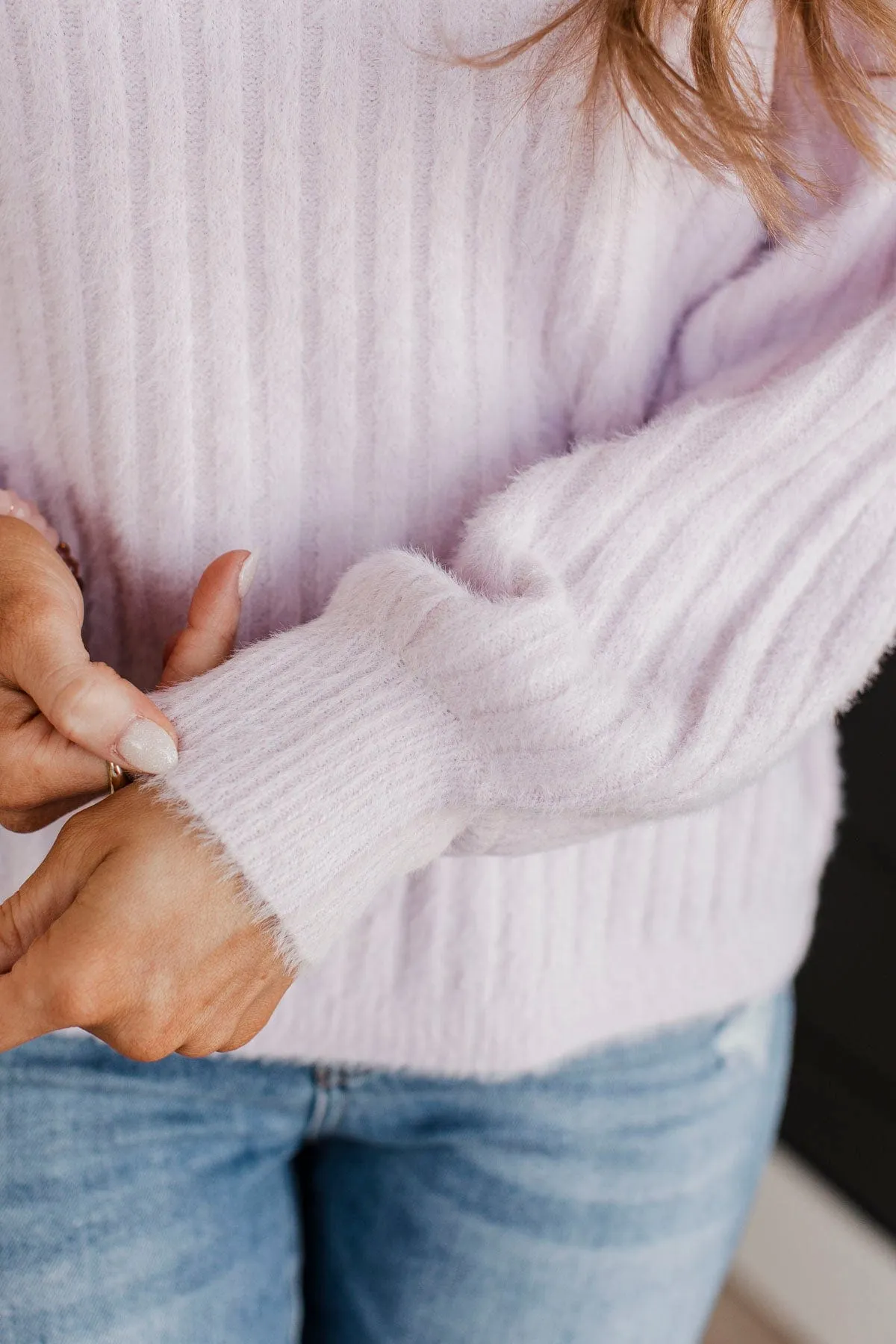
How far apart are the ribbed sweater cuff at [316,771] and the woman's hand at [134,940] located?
0.01m

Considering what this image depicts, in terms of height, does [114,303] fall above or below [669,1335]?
above

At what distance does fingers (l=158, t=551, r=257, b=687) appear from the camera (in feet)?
1.67

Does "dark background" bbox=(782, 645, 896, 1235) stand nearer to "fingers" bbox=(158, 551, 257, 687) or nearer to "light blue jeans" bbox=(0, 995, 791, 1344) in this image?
"light blue jeans" bbox=(0, 995, 791, 1344)

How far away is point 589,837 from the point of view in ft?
1.74

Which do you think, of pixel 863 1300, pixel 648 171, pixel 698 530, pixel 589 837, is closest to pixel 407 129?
pixel 648 171

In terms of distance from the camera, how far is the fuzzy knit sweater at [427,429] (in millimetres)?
466

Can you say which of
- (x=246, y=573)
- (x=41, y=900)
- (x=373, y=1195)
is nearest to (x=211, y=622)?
(x=246, y=573)

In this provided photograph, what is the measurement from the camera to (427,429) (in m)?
0.57

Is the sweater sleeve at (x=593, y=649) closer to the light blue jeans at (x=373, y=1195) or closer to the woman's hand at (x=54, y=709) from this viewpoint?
the woman's hand at (x=54, y=709)

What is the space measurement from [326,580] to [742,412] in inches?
9.1

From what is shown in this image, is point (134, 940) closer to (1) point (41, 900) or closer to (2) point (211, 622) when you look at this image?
(1) point (41, 900)

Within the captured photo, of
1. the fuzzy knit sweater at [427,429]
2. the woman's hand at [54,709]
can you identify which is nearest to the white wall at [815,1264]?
the fuzzy knit sweater at [427,429]

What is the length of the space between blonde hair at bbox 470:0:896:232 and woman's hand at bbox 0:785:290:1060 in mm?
346

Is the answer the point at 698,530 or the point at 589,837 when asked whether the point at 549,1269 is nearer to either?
the point at 589,837
